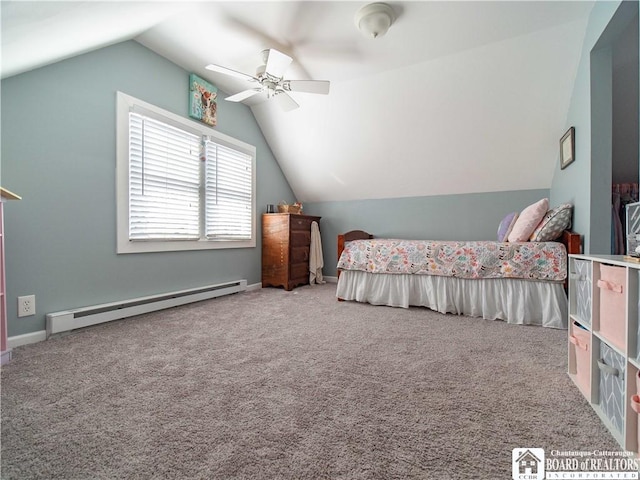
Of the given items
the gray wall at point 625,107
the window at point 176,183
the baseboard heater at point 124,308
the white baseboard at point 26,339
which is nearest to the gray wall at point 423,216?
the gray wall at point 625,107

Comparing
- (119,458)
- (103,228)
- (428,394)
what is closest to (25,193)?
(103,228)

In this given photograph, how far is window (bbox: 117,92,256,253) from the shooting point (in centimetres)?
248

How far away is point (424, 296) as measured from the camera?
9.43 feet

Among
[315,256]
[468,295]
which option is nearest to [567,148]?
[468,295]

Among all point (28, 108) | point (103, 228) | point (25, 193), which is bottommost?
point (103, 228)

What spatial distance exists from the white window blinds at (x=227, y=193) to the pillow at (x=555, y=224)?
3.23m

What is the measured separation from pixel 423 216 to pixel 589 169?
204 centimetres

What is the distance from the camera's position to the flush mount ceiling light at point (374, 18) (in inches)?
81.4

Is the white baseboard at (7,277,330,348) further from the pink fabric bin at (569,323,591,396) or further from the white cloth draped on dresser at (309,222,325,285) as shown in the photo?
the pink fabric bin at (569,323,591,396)

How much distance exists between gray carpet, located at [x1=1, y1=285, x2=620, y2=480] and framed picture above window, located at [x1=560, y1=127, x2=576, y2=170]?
5.20ft

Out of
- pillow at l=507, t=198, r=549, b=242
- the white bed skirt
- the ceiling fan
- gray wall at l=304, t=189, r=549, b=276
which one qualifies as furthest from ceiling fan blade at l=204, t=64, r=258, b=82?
pillow at l=507, t=198, r=549, b=242

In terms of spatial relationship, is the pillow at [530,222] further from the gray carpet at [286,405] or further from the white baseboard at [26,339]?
the white baseboard at [26,339]

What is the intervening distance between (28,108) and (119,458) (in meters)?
2.30

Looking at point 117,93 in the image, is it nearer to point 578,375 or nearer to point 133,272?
point 133,272
